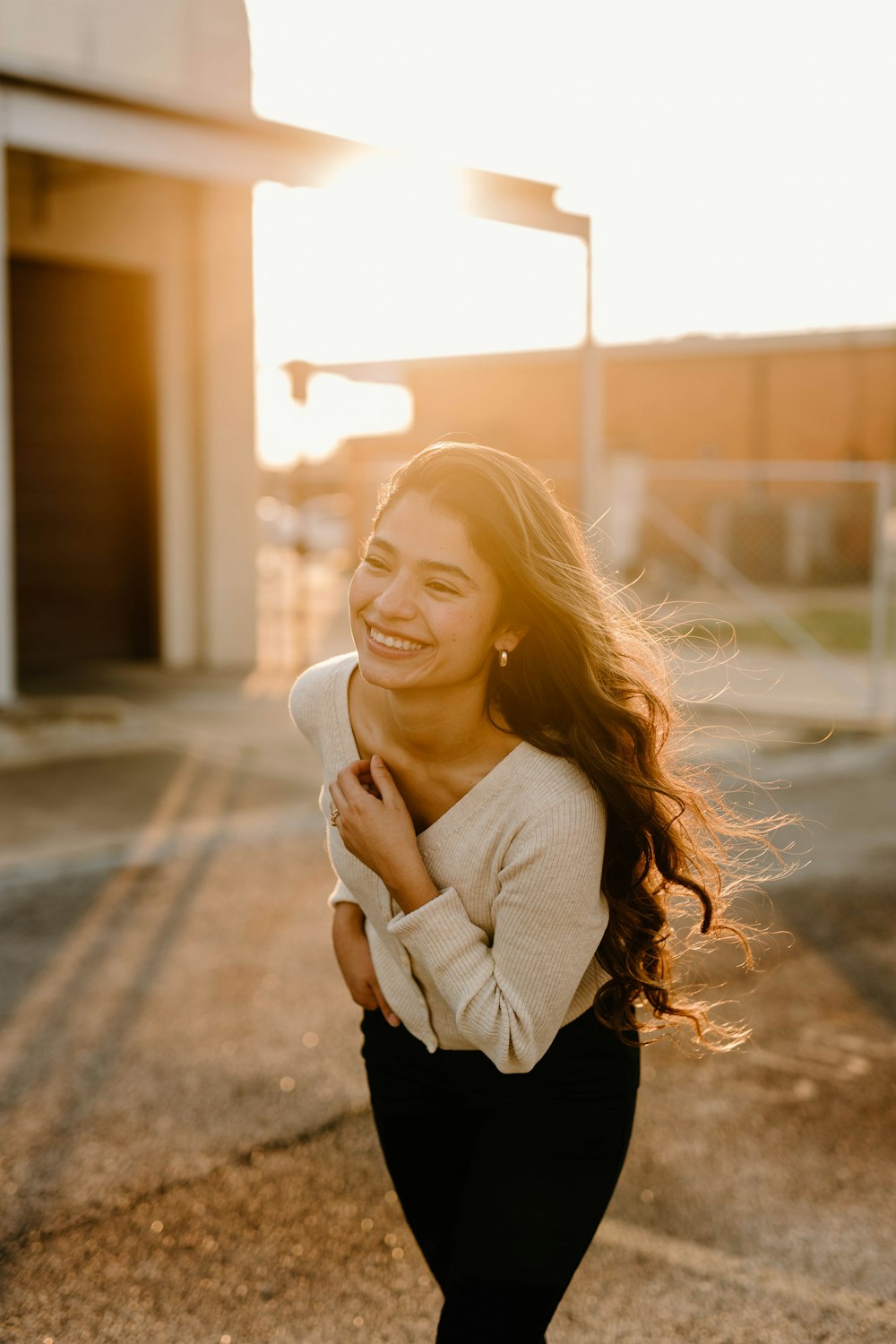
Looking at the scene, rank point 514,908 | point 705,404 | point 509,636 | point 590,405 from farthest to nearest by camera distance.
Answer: point 705,404, point 590,405, point 509,636, point 514,908

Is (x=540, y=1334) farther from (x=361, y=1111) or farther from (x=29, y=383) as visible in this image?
(x=29, y=383)

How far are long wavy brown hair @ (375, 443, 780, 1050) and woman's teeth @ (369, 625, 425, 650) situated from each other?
159 millimetres

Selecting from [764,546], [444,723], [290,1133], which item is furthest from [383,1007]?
[764,546]

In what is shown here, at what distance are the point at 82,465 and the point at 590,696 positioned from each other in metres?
10.6

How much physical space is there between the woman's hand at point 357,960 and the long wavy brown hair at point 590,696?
16.2 inches

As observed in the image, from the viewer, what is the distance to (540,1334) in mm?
2041

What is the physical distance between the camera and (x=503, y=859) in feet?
6.77

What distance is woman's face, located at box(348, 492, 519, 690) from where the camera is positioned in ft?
6.70

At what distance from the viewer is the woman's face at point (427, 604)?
2.04m

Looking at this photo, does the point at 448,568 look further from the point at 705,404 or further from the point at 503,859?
the point at 705,404

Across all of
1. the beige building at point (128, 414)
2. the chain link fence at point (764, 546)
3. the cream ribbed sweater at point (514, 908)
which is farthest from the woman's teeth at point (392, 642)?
the chain link fence at point (764, 546)

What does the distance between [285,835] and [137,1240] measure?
148 inches

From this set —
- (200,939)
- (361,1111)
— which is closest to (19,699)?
(200,939)

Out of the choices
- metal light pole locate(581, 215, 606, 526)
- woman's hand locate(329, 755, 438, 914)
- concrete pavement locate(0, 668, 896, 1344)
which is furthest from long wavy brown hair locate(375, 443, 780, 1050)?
metal light pole locate(581, 215, 606, 526)
